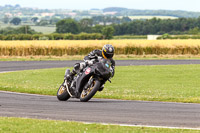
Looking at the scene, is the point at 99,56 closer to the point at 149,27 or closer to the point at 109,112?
the point at 109,112

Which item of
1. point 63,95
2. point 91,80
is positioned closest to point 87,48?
point 63,95

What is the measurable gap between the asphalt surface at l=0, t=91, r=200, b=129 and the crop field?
3465 cm

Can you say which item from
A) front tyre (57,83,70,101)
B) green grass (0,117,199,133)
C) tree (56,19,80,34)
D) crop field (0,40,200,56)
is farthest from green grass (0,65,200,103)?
tree (56,19,80,34)

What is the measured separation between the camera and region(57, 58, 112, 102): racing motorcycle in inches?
530

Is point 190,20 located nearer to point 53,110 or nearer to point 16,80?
point 16,80

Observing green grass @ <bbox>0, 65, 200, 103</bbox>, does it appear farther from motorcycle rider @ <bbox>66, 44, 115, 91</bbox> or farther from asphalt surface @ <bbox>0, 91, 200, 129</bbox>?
asphalt surface @ <bbox>0, 91, 200, 129</bbox>

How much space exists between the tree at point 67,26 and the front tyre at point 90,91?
416 feet

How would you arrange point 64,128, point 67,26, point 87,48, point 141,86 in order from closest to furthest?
point 64,128
point 141,86
point 87,48
point 67,26

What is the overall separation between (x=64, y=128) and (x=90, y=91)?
4.26m

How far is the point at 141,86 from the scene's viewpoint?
21078 mm

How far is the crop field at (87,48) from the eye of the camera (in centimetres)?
4875

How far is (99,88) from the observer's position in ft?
45.4

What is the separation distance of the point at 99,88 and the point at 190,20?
14368 centimetres

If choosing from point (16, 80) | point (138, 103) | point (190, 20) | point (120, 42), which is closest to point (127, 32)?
point (190, 20)
